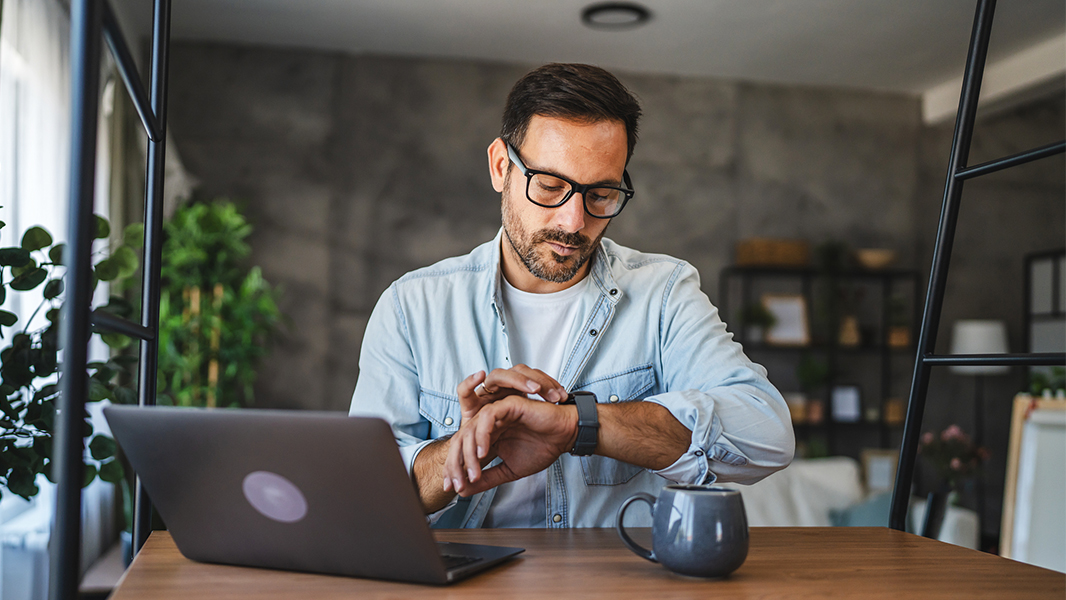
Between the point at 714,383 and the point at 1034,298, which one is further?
the point at 1034,298

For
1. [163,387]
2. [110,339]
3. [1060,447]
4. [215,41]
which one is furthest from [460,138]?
[110,339]

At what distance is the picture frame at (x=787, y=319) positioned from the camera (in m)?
4.95

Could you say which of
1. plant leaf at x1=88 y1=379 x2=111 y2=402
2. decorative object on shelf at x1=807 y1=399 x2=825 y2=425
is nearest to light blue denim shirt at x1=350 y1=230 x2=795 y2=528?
plant leaf at x1=88 y1=379 x2=111 y2=402

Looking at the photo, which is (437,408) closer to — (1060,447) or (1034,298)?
(1060,447)

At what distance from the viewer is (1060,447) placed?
9.98 ft

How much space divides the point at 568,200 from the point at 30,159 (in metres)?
1.94

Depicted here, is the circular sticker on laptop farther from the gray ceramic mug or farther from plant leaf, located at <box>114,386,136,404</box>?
plant leaf, located at <box>114,386,136,404</box>

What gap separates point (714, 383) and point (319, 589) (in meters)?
0.72

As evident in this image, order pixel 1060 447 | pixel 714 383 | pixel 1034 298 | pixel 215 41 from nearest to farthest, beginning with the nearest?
pixel 714 383, pixel 1060 447, pixel 215 41, pixel 1034 298

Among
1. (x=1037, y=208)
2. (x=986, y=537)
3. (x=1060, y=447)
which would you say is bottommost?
(x=986, y=537)

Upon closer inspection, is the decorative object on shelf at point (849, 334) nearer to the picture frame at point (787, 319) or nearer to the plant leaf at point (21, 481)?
the picture frame at point (787, 319)

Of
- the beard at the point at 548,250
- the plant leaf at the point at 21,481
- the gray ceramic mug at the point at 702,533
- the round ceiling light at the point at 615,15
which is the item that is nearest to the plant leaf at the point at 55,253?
the plant leaf at the point at 21,481

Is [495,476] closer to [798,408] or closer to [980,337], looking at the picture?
[798,408]

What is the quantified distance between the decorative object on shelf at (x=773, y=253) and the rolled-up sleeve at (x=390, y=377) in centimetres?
373
